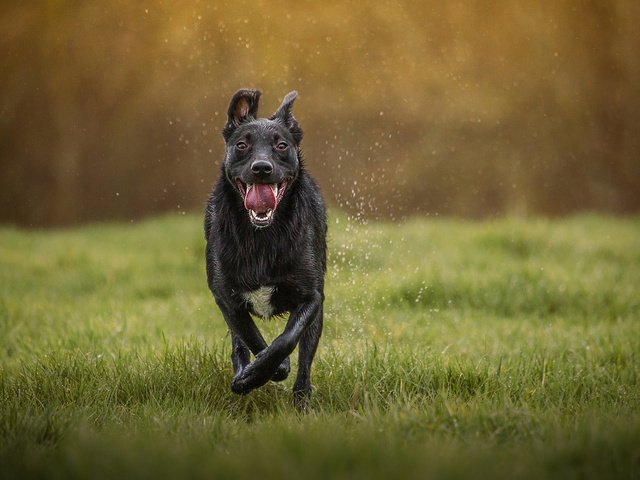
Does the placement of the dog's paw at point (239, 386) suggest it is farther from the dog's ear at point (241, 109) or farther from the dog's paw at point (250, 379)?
the dog's ear at point (241, 109)

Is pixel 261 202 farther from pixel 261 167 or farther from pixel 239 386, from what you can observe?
pixel 239 386

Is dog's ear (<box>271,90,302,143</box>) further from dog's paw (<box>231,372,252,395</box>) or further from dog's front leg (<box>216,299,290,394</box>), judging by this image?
dog's paw (<box>231,372,252,395</box>)

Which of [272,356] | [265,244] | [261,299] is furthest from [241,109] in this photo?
[272,356]

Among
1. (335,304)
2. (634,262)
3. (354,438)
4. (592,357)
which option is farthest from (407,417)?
(634,262)

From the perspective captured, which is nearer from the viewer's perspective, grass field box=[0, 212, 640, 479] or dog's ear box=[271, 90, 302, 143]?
grass field box=[0, 212, 640, 479]

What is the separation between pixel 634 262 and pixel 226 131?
19.7ft

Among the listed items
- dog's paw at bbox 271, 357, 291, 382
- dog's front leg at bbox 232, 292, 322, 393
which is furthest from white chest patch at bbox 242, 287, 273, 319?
dog's paw at bbox 271, 357, 291, 382

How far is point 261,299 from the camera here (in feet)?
13.0

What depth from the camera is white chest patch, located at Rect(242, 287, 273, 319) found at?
392 cm

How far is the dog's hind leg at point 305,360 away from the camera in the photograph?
3.94 m

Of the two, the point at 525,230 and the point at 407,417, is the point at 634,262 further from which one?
the point at 407,417

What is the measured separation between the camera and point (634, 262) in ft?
28.2

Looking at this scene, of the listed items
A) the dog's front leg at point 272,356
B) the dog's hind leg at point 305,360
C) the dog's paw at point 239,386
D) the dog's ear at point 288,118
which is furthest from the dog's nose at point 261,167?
the dog's paw at point 239,386

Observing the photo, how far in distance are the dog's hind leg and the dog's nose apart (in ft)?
2.82
